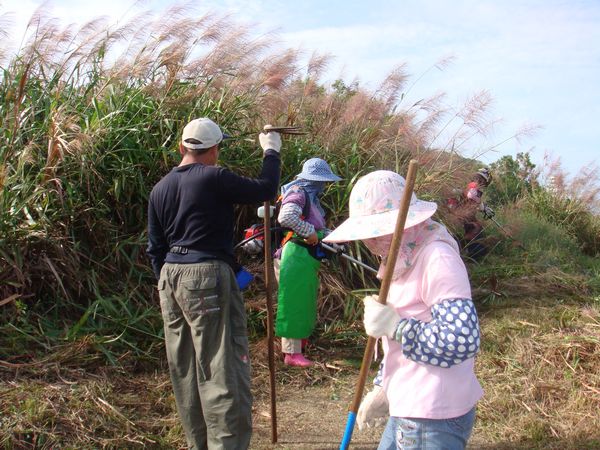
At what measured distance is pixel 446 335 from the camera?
1.81 m

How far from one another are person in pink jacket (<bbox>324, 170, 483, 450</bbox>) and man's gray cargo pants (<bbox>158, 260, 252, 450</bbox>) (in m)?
1.26

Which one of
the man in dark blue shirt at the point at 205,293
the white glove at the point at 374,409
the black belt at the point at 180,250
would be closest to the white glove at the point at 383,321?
the white glove at the point at 374,409

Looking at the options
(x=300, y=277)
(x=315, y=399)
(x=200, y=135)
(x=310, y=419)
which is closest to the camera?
(x=200, y=135)

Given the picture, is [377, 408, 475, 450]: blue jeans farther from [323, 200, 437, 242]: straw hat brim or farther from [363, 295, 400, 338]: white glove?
[323, 200, 437, 242]: straw hat brim

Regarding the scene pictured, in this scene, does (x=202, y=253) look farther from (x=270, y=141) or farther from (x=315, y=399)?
(x=315, y=399)

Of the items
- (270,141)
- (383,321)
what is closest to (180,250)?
(270,141)

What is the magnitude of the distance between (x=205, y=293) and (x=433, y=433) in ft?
5.09

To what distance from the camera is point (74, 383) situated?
3965 mm

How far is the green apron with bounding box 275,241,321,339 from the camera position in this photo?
4.93 metres

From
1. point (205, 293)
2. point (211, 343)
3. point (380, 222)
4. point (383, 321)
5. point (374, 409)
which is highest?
point (380, 222)

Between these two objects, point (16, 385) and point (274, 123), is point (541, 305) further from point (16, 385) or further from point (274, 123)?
point (16, 385)

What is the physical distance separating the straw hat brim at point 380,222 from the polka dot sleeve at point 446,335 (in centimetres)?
28

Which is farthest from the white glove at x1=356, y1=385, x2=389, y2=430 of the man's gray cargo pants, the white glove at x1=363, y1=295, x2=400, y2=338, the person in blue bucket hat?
the person in blue bucket hat

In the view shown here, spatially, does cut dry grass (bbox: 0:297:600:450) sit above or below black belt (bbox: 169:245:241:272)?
below
